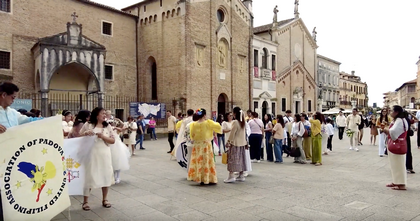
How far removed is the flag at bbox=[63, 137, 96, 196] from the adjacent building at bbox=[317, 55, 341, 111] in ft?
151

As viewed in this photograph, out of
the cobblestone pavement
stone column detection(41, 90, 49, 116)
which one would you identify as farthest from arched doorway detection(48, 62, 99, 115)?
the cobblestone pavement

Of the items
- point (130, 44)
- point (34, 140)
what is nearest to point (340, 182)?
point (34, 140)

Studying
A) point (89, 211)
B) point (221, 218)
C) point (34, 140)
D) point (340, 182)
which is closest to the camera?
point (34, 140)

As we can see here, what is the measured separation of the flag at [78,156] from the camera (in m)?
5.45

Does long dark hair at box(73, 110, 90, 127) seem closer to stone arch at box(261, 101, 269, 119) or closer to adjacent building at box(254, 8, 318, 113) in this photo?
stone arch at box(261, 101, 269, 119)

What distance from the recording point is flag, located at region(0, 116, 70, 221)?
377 cm

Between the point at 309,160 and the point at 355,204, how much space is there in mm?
5793

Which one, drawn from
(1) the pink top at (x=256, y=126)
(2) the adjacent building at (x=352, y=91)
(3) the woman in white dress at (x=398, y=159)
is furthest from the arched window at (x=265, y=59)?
(2) the adjacent building at (x=352, y=91)

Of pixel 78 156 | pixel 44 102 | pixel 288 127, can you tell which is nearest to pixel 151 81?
pixel 44 102

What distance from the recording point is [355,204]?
228 inches

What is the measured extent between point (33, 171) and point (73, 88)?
20451mm

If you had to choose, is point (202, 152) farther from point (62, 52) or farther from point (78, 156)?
point (62, 52)

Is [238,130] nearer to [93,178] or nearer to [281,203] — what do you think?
[281,203]

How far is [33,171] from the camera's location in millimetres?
4082
